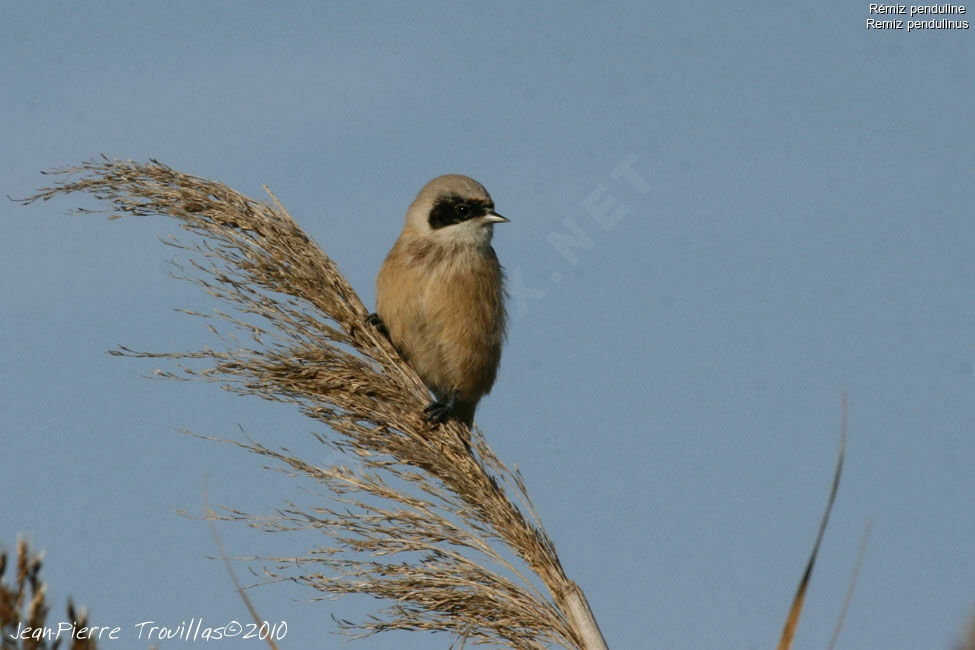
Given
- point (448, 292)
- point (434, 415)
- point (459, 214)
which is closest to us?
point (434, 415)

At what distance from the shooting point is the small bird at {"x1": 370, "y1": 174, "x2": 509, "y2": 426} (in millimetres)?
5434

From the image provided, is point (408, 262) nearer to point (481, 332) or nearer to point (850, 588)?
point (481, 332)

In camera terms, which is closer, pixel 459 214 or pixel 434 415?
pixel 434 415

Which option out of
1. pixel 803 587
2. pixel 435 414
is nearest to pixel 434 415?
pixel 435 414

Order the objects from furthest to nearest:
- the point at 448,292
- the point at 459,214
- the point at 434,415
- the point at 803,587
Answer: the point at 459,214, the point at 448,292, the point at 434,415, the point at 803,587

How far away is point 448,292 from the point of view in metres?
5.47

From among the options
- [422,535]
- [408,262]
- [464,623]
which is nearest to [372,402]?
[422,535]

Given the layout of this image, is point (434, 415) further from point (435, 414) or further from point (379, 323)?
point (379, 323)

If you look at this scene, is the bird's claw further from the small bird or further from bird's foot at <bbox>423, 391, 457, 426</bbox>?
the small bird

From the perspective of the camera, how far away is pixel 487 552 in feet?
11.2

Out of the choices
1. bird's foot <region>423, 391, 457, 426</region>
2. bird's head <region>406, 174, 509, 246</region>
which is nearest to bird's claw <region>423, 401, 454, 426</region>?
bird's foot <region>423, 391, 457, 426</region>

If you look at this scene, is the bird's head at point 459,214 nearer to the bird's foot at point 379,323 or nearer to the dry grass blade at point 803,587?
the bird's foot at point 379,323

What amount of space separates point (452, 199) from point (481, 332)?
2.41 feet

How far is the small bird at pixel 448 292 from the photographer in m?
5.43
